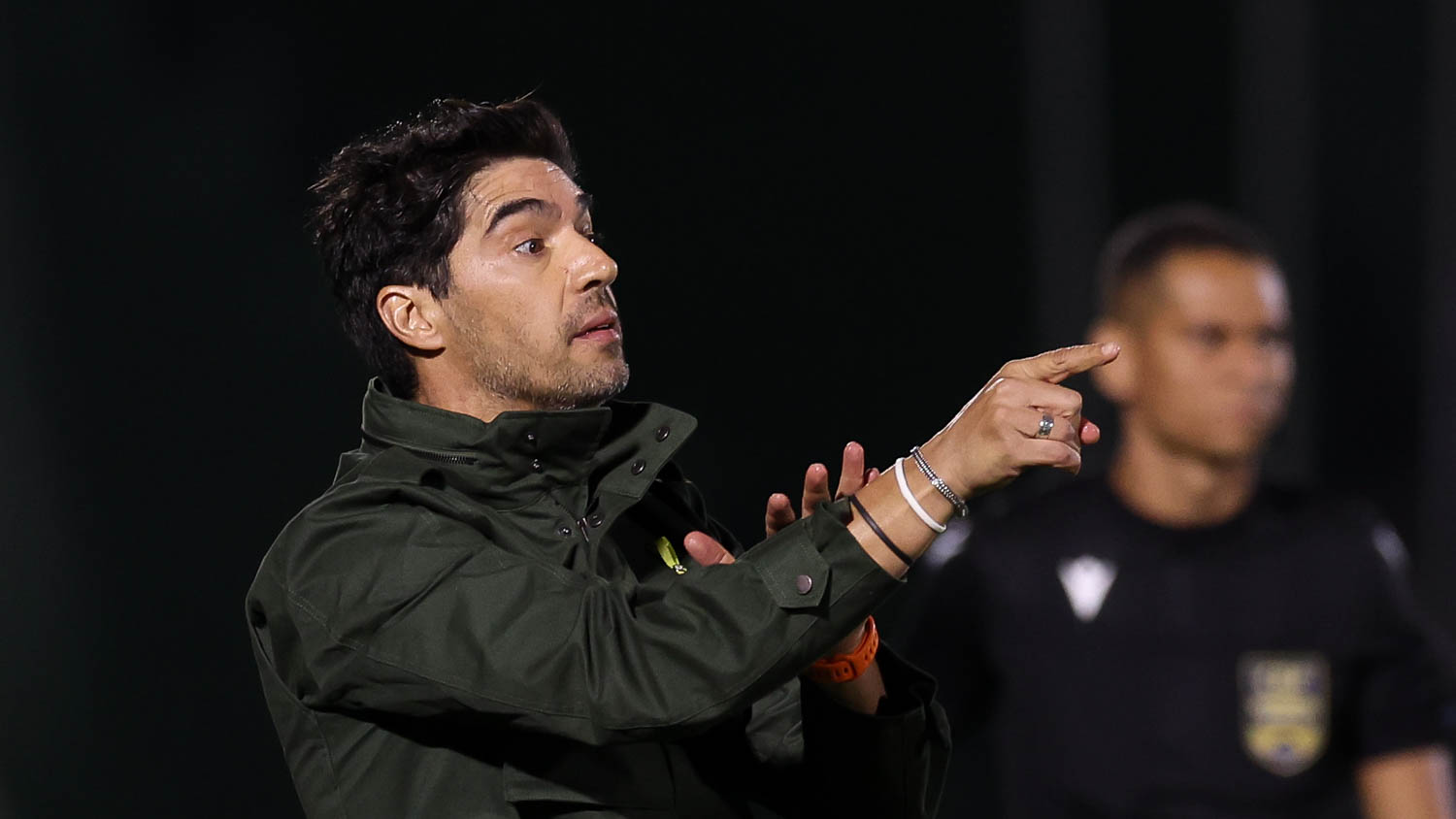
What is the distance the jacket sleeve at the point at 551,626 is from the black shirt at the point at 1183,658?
6.39ft

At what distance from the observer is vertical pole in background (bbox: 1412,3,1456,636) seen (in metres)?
4.16

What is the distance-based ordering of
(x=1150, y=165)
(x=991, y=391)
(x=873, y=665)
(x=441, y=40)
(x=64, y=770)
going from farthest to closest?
1. (x=1150, y=165)
2. (x=441, y=40)
3. (x=64, y=770)
4. (x=873, y=665)
5. (x=991, y=391)

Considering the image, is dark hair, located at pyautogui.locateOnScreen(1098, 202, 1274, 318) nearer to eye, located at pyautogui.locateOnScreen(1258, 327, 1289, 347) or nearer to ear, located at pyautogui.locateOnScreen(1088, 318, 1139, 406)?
ear, located at pyautogui.locateOnScreen(1088, 318, 1139, 406)

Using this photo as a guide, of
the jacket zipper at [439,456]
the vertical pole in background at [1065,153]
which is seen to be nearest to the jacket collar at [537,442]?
the jacket zipper at [439,456]

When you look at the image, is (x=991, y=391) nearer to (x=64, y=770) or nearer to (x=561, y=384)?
(x=561, y=384)

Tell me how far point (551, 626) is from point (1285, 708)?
2.17m

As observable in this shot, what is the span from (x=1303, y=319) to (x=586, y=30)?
180cm

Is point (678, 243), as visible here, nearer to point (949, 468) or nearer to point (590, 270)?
point (590, 270)

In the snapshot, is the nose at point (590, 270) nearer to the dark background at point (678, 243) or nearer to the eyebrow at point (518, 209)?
the eyebrow at point (518, 209)

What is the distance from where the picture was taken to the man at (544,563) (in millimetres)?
1474

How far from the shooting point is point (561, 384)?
185 centimetres

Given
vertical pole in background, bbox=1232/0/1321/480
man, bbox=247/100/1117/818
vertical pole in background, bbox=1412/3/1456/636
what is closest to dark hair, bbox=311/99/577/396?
man, bbox=247/100/1117/818

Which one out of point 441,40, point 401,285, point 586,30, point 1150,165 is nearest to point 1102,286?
point 1150,165

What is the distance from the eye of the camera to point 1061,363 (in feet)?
4.98
